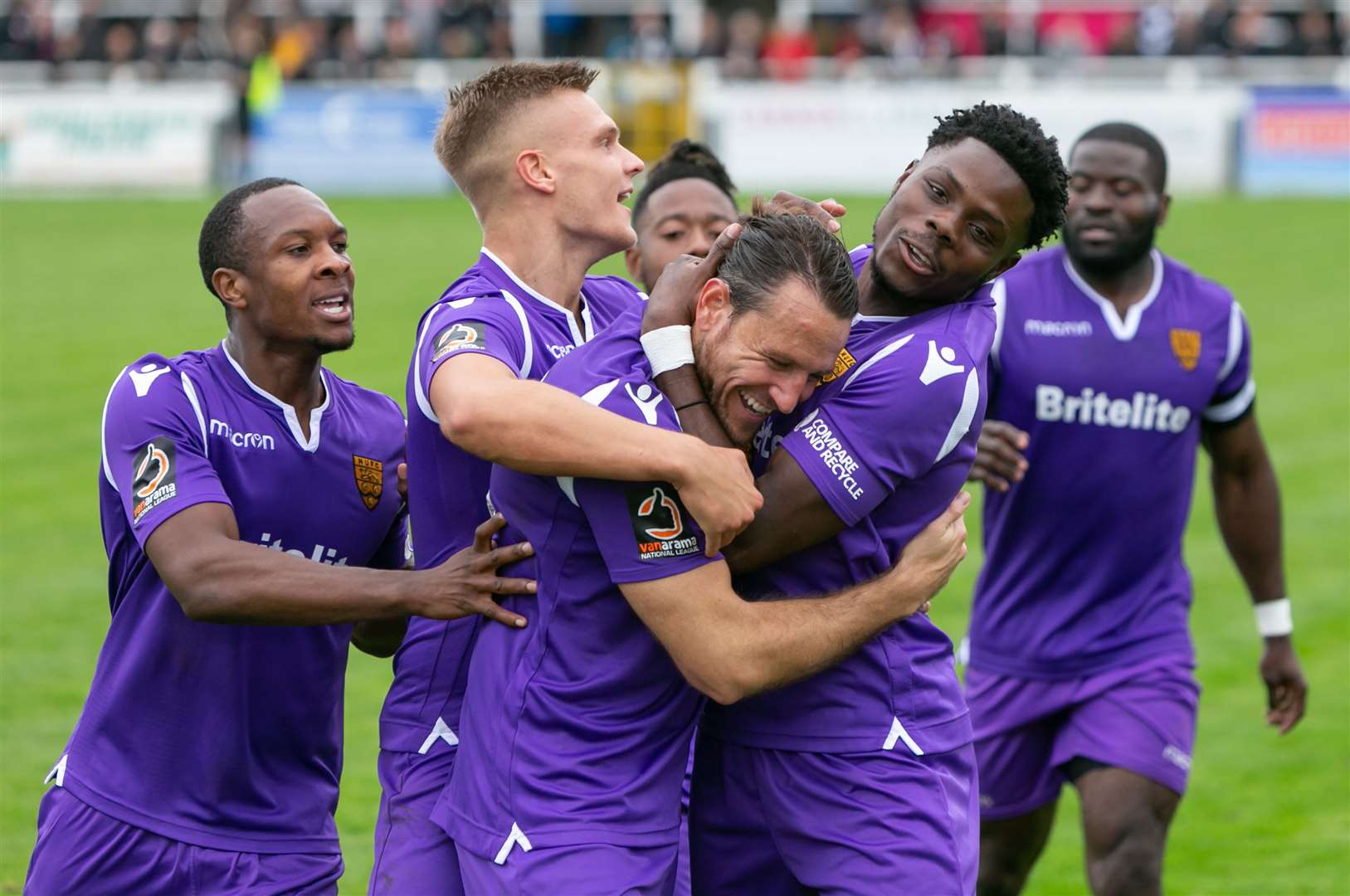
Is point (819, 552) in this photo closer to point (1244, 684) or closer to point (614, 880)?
point (614, 880)

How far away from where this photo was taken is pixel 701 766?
185 inches

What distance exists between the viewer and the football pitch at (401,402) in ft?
26.9

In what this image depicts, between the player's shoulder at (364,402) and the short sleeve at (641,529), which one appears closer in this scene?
the short sleeve at (641,529)

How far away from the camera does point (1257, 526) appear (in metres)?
6.86

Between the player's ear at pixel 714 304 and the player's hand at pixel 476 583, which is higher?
the player's ear at pixel 714 304

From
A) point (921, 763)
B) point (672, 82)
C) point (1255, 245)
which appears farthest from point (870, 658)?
point (672, 82)

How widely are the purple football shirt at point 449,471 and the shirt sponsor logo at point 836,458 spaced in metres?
0.75

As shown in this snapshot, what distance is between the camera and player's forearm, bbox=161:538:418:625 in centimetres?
453

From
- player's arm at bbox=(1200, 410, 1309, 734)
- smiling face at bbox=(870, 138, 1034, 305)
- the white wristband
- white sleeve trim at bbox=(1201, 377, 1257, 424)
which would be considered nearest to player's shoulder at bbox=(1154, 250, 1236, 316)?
white sleeve trim at bbox=(1201, 377, 1257, 424)

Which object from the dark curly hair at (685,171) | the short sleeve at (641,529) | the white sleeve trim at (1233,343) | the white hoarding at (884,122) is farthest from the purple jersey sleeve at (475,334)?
the white hoarding at (884,122)

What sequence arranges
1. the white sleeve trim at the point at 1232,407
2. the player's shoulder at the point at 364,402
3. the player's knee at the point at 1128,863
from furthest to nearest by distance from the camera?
the white sleeve trim at the point at 1232,407
the player's knee at the point at 1128,863
the player's shoulder at the point at 364,402

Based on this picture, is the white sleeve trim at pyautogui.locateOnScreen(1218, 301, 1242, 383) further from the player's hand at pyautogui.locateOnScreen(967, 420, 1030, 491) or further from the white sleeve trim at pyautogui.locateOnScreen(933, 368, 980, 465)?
the white sleeve trim at pyautogui.locateOnScreen(933, 368, 980, 465)

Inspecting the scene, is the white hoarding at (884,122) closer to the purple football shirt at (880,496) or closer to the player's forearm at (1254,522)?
the player's forearm at (1254,522)

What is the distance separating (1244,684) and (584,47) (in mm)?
31801
